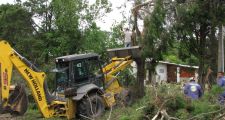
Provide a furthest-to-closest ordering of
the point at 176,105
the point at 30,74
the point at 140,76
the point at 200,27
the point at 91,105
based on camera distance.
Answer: the point at 200,27 → the point at 140,76 → the point at 30,74 → the point at 91,105 → the point at 176,105

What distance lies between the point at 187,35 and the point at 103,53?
524 inches

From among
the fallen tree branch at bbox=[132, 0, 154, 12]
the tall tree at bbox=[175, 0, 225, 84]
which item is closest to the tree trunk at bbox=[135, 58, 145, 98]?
the tall tree at bbox=[175, 0, 225, 84]

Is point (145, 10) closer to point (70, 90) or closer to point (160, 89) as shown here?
point (70, 90)

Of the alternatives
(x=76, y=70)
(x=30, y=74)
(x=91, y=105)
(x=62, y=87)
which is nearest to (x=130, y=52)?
(x=76, y=70)

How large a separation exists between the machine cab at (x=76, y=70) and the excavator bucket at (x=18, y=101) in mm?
1269

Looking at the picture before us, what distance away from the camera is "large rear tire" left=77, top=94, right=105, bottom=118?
1539cm

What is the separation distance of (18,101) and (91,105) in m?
2.88

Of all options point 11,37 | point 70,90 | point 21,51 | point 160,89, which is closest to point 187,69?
point 70,90

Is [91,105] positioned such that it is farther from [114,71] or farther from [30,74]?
[114,71]

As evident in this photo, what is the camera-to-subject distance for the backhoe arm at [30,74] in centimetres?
1592

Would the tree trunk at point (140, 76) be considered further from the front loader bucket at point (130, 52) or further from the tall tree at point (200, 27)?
the tall tree at point (200, 27)

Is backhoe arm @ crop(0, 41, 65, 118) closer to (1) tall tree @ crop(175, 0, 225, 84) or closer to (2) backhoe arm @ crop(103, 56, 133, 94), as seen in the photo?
(2) backhoe arm @ crop(103, 56, 133, 94)

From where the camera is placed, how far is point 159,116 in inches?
401

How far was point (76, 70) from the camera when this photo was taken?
53.5ft
